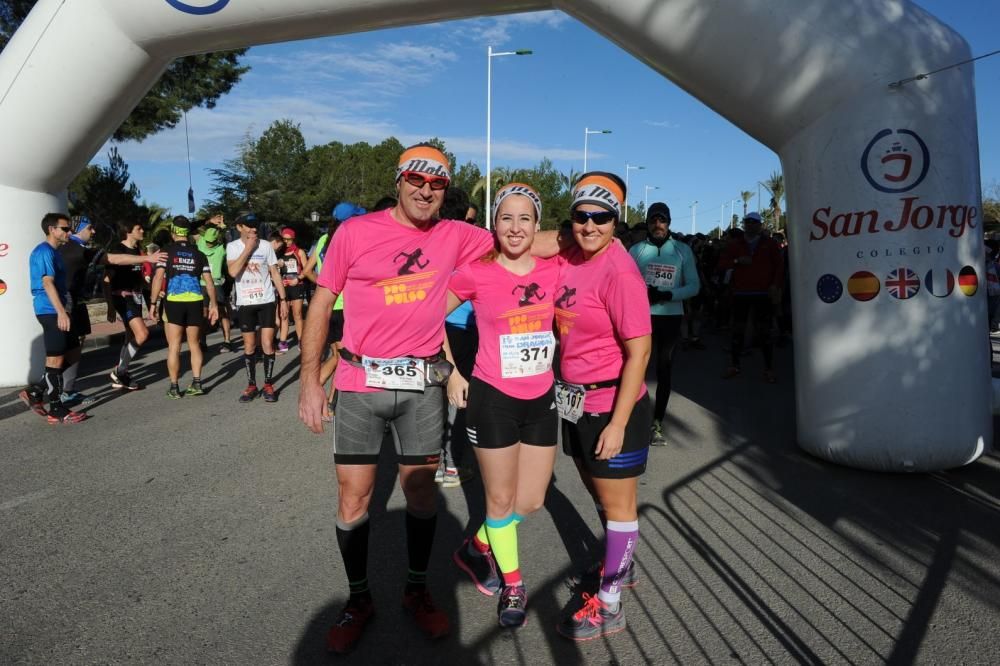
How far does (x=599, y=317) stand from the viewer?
284 centimetres

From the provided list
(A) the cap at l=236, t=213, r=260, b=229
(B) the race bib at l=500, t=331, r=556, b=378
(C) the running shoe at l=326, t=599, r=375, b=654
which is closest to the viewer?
(C) the running shoe at l=326, t=599, r=375, b=654

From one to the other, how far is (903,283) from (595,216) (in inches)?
111

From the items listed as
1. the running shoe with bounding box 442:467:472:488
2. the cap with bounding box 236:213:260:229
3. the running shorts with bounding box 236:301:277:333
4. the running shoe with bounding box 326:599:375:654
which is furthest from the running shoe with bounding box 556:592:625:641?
the cap with bounding box 236:213:260:229

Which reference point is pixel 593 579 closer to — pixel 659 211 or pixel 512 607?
pixel 512 607

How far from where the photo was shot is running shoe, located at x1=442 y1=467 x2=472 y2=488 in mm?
4688

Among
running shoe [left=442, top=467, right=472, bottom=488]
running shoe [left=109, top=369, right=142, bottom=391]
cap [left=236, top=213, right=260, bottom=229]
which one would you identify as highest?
cap [left=236, top=213, right=260, bottom=229]

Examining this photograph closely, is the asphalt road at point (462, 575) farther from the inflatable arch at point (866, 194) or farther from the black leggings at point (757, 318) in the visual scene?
the black leggings at point (757, 318)

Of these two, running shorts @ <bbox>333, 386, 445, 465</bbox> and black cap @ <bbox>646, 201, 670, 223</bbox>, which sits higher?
black cap @ <bbox>646, 201, 670, 223</bbox>

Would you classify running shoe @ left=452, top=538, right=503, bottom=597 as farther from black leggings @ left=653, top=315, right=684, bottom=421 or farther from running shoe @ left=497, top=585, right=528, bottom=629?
black leggings @ left=653, top=315, right=684, bottom=421

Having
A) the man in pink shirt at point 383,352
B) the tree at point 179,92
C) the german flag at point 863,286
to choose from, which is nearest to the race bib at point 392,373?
the man in pink shirt at point 383,352

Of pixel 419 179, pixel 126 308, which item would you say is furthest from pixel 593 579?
pixel 126 308

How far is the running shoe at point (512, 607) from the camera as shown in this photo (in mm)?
2895

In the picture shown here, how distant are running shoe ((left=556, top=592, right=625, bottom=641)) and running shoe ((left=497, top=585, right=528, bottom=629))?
0.57 ft

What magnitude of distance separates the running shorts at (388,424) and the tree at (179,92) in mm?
16004
